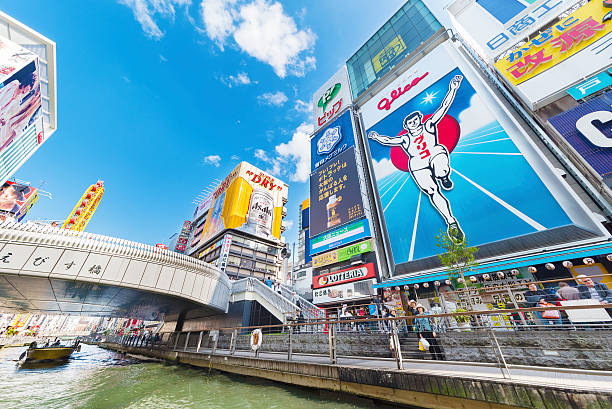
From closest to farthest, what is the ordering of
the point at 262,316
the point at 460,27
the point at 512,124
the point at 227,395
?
the point at 227,395
the point at 512,124
the point at 262,316
the point at 460,27

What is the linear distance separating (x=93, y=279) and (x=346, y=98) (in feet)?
106

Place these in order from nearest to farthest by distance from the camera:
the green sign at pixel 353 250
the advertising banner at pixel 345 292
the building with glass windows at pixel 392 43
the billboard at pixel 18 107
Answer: the advertising banner at pixel 345 292, the green sign at pixel 353 250, the billboard at pixel 18 107, the building with glass windows at pixel 392 43

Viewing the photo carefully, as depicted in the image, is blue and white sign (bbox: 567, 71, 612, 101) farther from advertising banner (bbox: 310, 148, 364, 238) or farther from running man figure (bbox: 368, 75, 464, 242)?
advertising banner (bbox: 310, 148, 364, 238)

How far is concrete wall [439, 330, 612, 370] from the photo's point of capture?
14.0 ft

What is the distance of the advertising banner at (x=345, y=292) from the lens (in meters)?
18.7

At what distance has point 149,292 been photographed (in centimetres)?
1333

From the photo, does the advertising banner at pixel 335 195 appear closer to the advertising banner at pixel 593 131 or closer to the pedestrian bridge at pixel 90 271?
the pedestrian bridge at pixel 90 271

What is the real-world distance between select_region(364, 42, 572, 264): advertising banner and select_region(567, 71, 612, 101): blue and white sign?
3082 millimetres

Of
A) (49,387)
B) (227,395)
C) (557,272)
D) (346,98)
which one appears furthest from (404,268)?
(346,98)

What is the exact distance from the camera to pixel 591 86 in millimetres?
12695

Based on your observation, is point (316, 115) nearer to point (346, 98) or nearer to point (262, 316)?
point (346, 98)

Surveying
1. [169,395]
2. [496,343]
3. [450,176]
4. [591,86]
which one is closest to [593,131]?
[591,86]

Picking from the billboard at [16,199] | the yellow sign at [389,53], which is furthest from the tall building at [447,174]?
the billboard at [16,199]

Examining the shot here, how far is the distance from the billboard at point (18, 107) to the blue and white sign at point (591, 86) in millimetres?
41757
